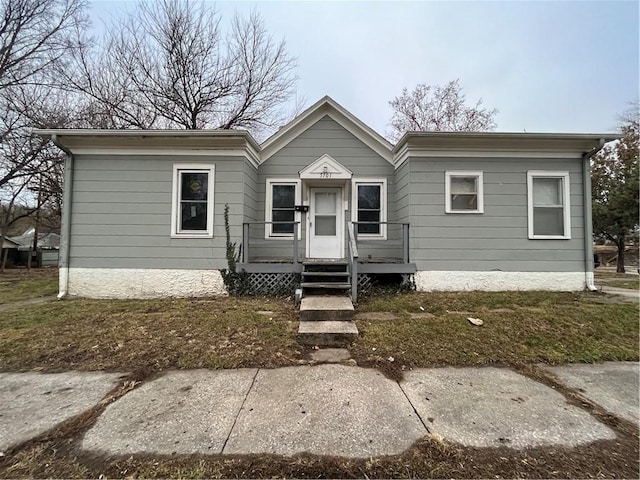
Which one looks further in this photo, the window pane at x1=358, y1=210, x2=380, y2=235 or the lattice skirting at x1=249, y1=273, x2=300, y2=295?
the window pane at x1=358, y1=210, x2=380, y2=235

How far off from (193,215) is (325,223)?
3.28 meters

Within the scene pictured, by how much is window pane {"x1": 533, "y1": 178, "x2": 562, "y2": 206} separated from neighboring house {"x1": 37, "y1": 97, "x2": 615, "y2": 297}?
25mm

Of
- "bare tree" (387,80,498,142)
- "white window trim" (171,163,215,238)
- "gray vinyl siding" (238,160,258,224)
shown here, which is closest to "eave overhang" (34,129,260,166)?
"white window trim" (171,163,215,238)

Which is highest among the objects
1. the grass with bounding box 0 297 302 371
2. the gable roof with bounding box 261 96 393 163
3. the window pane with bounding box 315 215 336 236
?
the gable roof with bounding box 261 96 393 163

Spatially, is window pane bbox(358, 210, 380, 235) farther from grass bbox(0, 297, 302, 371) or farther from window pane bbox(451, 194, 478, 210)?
grass bbox(0, 297, 302, 371)

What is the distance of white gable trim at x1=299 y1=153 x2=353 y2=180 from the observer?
25.2ft

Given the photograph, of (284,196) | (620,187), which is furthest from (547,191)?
(620,187)

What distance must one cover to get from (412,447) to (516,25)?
10840 mm

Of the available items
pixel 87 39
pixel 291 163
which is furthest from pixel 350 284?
pixel 87 39

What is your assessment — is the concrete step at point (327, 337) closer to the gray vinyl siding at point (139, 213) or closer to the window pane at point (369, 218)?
the gray vinyl siding at point (139, 213)

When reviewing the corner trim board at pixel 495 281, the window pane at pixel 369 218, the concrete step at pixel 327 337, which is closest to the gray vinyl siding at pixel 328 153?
the window pane at pixel 369 218

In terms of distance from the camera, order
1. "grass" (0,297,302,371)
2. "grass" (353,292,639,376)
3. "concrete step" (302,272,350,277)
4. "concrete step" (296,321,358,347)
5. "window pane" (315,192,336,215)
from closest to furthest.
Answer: "grass" (0,297,302,371)
"grass" (353,292,639,376)
"concrete step" (296,321,358,347)
"concrete step" (302,272,350,277)
"window pane" (315,192,336,215)

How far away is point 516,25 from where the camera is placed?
851 cm

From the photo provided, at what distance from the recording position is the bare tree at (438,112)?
60.8ft
